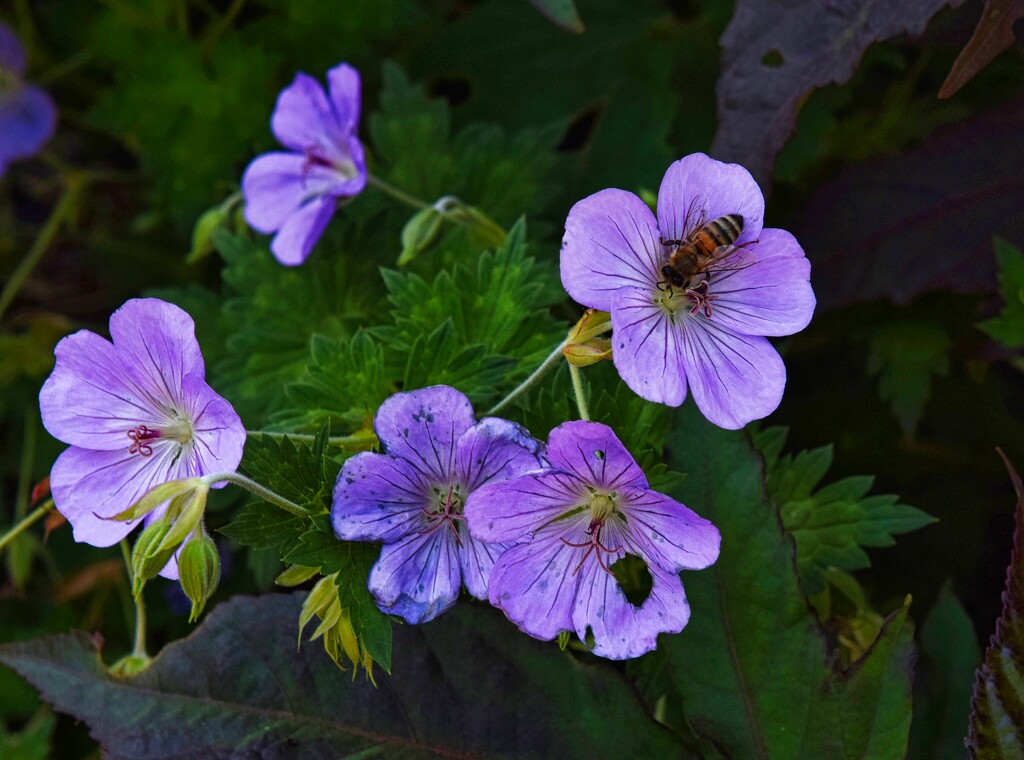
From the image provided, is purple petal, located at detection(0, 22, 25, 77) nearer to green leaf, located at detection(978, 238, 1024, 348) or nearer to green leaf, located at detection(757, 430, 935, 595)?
green leaf, located at detection(757, 430, 935, 595)

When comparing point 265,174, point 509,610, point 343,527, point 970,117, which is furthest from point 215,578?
point 970,117

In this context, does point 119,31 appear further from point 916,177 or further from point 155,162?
point 916,177

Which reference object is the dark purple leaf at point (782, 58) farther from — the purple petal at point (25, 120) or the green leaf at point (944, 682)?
the purple petal at point (25, 120)

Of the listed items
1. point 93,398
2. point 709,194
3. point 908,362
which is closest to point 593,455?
point 709,194

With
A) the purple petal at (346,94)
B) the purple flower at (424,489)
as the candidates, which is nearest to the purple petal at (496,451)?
the purple flower at (424,489)

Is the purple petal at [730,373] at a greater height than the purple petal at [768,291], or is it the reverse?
the purple petal at [768,291]

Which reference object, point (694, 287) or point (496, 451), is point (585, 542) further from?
point (694, 287)
